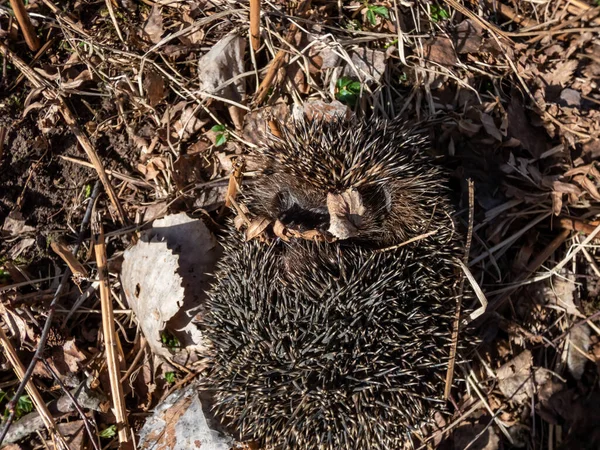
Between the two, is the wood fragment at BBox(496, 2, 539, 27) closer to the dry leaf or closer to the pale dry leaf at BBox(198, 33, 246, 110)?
the pale dry leaf at BBox(198, 33, 246, 110)

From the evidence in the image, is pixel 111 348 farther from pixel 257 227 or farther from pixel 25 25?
pixel 25 25

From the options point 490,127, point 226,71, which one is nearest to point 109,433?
point 226,71

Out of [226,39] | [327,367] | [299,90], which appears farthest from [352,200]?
[226,39]

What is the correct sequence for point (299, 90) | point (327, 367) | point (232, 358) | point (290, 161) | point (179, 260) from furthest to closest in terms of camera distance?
1. point (299, 90)
2. point (179, 260)
3. point (290, 161)
4. point (232, 358)
5. point (327, 367)

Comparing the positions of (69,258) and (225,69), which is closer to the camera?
(69,258)

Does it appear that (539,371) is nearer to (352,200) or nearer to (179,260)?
(352,200)

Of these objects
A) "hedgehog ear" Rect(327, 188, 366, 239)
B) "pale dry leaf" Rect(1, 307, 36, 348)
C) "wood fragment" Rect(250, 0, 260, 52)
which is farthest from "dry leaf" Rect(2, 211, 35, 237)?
"hedgehog ear" Rect(327, 188, 366, 239)

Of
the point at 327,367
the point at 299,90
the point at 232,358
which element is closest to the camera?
the point at 327,367

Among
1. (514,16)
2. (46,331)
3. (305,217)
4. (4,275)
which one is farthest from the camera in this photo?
(514,16)
